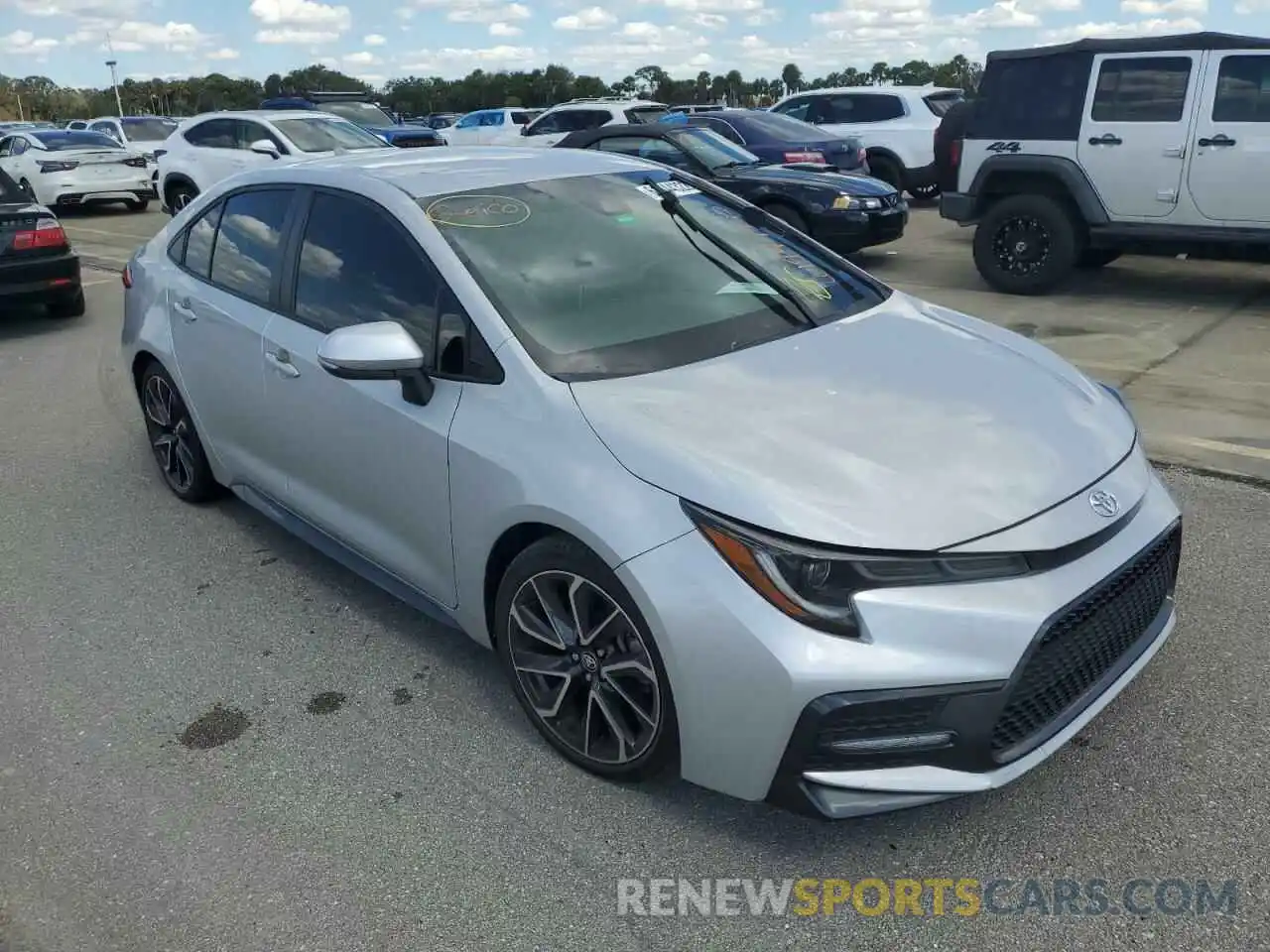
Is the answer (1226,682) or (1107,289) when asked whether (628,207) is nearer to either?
(1226,682)

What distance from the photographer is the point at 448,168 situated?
3.70m

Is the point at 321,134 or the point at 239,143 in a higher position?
the point at 321,134

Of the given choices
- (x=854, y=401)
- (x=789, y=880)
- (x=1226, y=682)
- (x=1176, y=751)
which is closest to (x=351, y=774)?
(x=789, y=880)

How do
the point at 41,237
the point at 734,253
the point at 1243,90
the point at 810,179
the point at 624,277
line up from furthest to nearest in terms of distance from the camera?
the point at 810,179 < the point at 41,237 < the point at 1243,90 < the point at 734,253 < the point at 624,277

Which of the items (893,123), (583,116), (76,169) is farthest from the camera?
(583,116)

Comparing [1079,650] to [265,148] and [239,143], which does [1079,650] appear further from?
[239,143]

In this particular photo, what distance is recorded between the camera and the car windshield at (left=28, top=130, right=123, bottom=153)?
17.4 meters

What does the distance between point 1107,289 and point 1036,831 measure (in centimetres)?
755

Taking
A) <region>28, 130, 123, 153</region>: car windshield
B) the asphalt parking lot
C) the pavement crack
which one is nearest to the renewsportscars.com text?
the asphalt parking lot

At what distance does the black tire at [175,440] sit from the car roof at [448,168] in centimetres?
114

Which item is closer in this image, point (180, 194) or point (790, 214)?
point (790, 214)

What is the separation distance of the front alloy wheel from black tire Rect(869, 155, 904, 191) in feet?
44.4

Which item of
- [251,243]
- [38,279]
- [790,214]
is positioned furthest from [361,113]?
[251,243]

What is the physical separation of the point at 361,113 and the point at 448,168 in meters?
15.7
